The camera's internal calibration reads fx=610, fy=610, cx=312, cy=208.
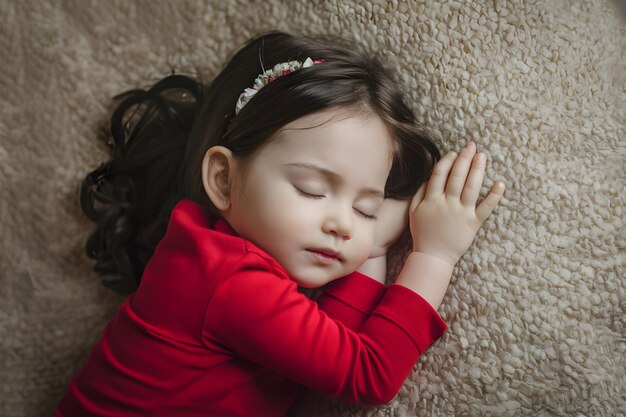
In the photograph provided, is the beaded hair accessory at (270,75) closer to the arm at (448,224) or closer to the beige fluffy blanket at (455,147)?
the beige fluffy blanket at (455,147)

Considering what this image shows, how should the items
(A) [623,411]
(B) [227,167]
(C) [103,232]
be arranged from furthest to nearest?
(C) [103,232] < (B) [227,167] < (A) [623,411]

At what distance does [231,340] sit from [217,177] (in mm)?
271

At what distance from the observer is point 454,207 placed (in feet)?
3.11

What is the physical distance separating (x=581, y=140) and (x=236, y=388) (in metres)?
0.64

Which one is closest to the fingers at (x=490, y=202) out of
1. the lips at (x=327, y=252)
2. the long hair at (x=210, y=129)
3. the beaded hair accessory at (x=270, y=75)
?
the long hair at (x=210, y=129)

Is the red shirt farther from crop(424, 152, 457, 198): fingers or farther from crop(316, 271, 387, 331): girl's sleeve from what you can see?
crop(424, 152, 457, 198): fingers

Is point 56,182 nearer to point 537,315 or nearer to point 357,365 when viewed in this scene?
point 357,365

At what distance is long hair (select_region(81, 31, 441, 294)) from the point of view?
956 mm

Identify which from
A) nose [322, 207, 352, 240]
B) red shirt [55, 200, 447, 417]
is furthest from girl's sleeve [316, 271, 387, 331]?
nose [322, 207, 352, 240]

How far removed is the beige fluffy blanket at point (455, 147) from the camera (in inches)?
34.3

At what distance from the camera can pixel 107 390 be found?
3.08 feet

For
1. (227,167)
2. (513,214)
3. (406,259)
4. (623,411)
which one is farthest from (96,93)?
(623,411)

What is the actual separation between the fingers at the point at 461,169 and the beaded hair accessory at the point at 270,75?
0.28 metres

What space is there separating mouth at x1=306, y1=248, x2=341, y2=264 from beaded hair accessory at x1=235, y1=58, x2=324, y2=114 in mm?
271
